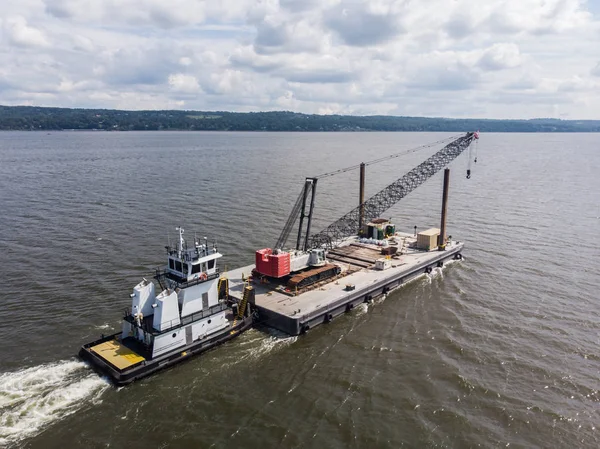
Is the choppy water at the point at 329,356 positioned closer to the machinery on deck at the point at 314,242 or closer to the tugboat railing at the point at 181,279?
the tugboat railing at the point at 181,279

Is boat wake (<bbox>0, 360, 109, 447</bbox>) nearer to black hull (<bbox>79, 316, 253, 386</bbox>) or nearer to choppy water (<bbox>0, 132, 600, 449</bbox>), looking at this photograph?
choppy water (<bbox>0, 132, 600, 449</bbox>)

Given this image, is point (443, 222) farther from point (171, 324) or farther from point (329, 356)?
point (171, 324)

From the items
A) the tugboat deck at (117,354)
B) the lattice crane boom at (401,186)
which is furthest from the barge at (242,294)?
the lattice crane boom at (401,186)

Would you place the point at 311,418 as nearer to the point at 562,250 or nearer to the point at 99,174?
the point at 562,250

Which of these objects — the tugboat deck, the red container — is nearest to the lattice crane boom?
the red container

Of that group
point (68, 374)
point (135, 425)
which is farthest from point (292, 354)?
point (68, 374)

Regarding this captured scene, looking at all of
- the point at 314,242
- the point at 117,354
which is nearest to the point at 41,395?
the point at 117,354

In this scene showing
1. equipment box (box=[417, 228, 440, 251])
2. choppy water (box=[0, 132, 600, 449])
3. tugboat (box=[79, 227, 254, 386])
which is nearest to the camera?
choppy water (box=[0, 132, 600, 449])

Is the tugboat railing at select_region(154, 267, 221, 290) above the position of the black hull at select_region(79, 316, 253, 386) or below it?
above
